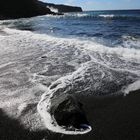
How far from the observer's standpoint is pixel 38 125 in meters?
5.72

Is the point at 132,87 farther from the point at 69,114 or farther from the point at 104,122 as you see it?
the point at 69,114

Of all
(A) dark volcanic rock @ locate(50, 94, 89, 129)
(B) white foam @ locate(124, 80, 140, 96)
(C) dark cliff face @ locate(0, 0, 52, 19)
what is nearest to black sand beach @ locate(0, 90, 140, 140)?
(A) dark volcanic rock @ locate(50, 94, 89, 129)

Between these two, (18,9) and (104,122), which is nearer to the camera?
(104,122)

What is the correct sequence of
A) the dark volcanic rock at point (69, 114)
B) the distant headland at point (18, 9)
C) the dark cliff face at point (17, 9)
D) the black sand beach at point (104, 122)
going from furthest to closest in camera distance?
the dark cliff face at point (17, 9)
the distant headland at point (18, 9)
the dark volcanic rock at point (69, 114)
the black sand beach at point (104, 122)

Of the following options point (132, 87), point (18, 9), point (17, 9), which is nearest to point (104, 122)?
point (132, 87)

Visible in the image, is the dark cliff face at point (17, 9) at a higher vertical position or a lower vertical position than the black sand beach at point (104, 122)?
lower

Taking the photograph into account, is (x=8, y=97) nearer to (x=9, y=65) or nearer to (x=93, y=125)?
(x=93, y=125)

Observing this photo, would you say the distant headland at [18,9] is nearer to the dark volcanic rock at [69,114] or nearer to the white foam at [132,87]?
the white foam at [132,87]

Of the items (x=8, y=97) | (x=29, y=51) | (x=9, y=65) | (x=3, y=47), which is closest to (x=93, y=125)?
(x=8, y=97)

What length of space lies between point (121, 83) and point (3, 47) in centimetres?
897

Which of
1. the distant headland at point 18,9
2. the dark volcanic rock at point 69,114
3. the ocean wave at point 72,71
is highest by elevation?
the dark volcanic rock at point 69,114

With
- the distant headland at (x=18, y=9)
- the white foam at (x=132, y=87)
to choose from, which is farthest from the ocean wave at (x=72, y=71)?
the distant headland at (x=18, y=9)

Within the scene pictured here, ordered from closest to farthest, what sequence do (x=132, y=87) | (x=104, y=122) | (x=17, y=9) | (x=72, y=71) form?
(x=104, y=122), (x=132, y=87), (x=72, y=71), (x=17, y=9)

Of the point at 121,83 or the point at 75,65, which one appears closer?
the point at 121,83
